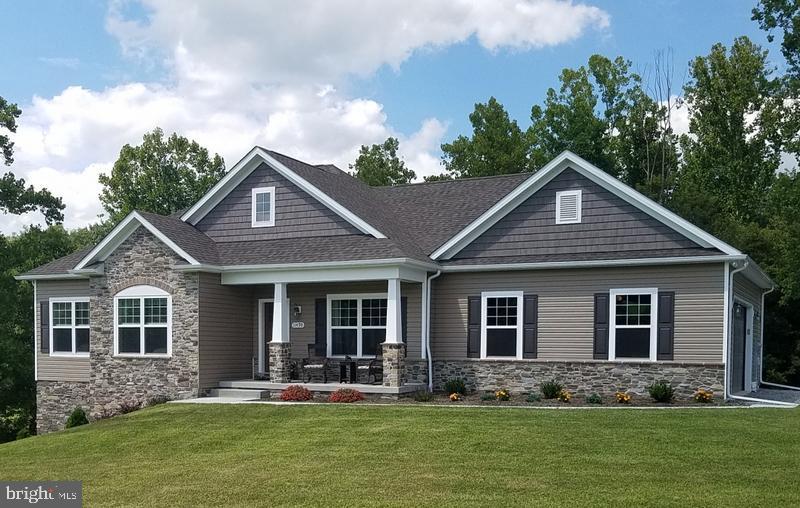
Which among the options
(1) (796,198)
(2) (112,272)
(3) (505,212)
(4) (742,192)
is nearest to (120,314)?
(2) (112,272)

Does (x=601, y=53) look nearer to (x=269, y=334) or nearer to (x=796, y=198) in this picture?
(x=796, y=198)

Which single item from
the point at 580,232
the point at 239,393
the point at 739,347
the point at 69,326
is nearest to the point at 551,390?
the point at 580,232

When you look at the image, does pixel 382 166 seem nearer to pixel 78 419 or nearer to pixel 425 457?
pixel 78 419

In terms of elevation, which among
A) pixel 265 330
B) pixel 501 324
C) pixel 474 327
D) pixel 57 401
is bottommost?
pixel 57 401

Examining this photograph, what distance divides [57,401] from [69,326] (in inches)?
83.0

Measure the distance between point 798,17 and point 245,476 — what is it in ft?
67.0

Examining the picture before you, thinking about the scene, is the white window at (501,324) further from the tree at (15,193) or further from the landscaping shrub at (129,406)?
the tree at (15,193)

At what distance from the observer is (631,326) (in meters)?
18.0

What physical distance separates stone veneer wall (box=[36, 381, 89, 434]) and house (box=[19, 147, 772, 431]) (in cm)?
5

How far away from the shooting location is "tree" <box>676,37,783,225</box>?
116ft

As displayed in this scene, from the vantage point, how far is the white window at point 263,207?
2134 cm

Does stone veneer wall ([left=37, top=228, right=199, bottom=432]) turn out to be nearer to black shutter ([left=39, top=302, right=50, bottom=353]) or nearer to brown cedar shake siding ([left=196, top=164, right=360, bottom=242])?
brown cedar shake siding ([left=196, top=164, right=360, bottom=242])

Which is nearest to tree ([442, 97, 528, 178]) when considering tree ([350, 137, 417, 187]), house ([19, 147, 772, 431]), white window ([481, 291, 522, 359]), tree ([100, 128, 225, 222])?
tree ([350, 137, 417, 187])

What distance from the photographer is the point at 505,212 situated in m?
19.5
